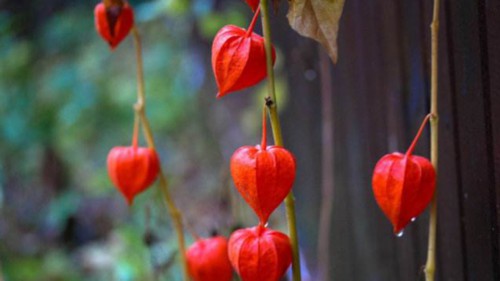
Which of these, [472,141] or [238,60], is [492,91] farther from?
[238,60]

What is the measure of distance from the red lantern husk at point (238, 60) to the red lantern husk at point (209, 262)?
316mm

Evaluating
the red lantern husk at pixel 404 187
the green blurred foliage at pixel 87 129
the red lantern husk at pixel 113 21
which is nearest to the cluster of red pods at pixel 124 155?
the red lantern husk at pixel 113 21

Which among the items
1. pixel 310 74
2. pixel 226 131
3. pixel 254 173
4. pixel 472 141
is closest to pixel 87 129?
pixel 226 131

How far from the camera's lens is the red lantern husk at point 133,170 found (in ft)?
2.92

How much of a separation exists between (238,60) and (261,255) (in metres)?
0.19

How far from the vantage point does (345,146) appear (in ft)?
4.83

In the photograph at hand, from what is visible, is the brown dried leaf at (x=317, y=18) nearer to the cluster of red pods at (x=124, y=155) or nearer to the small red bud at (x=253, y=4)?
the small red bud at (x=253, y=4)

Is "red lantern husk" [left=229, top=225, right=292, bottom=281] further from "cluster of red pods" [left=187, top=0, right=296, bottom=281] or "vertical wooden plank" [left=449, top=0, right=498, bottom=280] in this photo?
"vertical wooden plank" [left=449, top=0, right=498, bottom=280]

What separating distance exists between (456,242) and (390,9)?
16.0 inches

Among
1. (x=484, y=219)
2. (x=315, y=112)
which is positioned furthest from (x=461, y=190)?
(x=315, y=112)

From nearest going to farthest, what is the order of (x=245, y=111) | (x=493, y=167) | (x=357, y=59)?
(x=493, y=167) < (x=357, y=59) < (x=245, y=111)

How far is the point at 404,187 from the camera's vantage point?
26.6 inches

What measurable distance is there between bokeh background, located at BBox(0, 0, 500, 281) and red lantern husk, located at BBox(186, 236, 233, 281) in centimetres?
12

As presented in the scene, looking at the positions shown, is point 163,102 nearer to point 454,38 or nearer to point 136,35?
point 136,35
